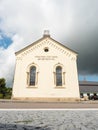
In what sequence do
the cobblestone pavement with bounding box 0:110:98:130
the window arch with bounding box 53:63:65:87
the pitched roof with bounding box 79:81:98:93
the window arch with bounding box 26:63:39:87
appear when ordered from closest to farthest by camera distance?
the cobblestone pavement with bounding box 0:110:98:130 → the window arch with bounding box 26:63:39:87 → the window arch with bounding box 53:63:65:87 → the pitched roof with bounding box 79:81:98:93

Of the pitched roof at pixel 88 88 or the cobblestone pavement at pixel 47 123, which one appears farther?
the pitched roof at pixel 88 88

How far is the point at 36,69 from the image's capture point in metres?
23.0

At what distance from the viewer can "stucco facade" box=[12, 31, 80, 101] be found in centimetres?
2202

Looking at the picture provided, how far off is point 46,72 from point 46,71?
0.50ft

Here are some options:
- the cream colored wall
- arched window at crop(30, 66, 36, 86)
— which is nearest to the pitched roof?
the cream colored wall

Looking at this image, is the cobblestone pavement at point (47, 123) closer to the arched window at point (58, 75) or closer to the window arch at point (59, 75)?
the window arch at point (59, 75)

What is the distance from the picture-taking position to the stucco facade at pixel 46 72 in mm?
22016

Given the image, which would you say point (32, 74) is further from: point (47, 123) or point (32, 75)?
point (47, 123)

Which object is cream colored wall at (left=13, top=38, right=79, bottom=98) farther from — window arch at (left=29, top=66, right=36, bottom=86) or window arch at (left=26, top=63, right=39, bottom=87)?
window arch at (left=29, top=66, right=36, bottom=86)

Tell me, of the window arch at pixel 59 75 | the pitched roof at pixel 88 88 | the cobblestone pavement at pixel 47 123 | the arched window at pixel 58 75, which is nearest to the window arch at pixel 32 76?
the window arch at pixel 59 75

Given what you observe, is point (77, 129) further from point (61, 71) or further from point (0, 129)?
point (61, 71)

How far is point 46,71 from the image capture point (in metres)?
22.8

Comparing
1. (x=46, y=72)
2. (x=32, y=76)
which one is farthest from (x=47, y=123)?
(x=32, y=76)

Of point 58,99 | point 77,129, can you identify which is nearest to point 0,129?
point 77,129
